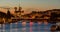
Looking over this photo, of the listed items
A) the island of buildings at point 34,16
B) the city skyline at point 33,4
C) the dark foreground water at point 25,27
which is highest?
the city skyline at point 33,4

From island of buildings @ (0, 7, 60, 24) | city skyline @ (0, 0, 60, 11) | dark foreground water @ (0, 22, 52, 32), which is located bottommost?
dark foreground water @ (0, 22, 52, 32)

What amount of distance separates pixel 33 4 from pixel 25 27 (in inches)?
13.7

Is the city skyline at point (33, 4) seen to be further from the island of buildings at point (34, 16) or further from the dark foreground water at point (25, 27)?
the dark foreground water at point (25, 27)

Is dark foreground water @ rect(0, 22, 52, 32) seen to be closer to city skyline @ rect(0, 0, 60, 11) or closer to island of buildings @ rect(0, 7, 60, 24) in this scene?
island of buildings @ rect(0, 7, 60, 24)

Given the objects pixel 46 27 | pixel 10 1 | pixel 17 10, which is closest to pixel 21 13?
pixel 17 10

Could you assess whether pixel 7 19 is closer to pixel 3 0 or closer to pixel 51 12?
pixel 3 0

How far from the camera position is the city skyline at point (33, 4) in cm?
254

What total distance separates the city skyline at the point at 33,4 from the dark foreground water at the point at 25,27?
9.0 inches

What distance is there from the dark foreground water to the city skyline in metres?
0.23

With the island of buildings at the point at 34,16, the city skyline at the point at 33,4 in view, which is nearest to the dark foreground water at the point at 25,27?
the island of buildings at the point at 34,16

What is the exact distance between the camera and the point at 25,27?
252cm

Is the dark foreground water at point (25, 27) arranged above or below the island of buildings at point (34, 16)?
below

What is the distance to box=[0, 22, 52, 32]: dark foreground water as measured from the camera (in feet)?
8.22

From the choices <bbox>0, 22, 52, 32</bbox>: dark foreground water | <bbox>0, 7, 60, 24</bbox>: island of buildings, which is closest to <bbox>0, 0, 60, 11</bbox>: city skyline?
<bbox>0, 7, 60, 24</bbox>: island of buildings
